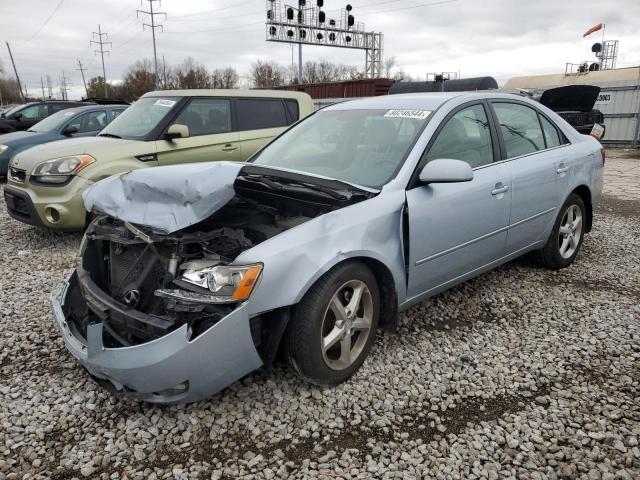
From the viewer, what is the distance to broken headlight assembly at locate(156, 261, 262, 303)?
2.27 metres

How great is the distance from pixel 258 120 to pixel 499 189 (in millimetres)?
4221

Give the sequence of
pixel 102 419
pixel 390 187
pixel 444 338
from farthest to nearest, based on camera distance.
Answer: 1. pixel 444 338
2. pixel 390 187
3. pixel 102 419

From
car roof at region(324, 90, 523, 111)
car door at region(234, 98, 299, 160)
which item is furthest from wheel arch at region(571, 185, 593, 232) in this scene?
car door at region(234, 98, 299, 160)

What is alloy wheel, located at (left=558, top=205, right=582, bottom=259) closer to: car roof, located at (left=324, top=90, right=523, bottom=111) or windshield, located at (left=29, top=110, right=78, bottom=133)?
car roof, located at (left=324, top=90, right=523, bottom=111)

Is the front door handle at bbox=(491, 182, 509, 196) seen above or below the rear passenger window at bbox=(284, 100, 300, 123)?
below

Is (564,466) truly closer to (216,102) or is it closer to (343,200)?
(343,200)

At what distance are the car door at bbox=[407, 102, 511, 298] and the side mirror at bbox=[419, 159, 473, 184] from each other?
120 mm

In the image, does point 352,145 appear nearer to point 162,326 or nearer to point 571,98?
point 162,326

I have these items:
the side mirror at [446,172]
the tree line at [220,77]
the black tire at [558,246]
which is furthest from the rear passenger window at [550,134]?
the tree line at [220,77]

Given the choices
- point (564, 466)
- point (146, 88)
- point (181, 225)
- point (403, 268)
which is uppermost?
point (146, 88)

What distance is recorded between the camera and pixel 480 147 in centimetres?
363

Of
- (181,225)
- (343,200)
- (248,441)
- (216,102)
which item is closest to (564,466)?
(248,441)

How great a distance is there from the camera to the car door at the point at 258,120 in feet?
21.8

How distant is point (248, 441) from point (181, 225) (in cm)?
114
